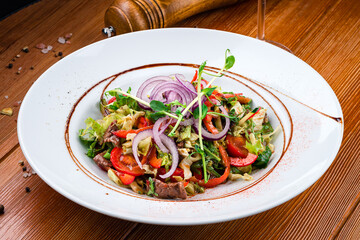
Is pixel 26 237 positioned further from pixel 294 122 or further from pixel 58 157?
pixel 294 122

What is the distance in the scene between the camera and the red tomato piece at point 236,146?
2475 millimetres

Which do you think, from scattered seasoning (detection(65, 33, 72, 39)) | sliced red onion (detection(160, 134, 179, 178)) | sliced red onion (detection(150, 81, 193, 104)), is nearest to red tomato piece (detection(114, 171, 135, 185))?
sliced red onion (detection(160, 134, 179, 178))

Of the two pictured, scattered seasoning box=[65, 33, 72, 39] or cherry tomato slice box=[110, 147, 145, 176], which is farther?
scattered seasoning box=[65, 33, 72, 39]

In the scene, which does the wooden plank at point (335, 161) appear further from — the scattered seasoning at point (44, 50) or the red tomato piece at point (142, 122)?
the scattered seasoning at point (44, 50)

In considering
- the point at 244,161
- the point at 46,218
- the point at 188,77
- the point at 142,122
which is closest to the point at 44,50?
the point at 188,77

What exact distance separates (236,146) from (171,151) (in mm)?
411

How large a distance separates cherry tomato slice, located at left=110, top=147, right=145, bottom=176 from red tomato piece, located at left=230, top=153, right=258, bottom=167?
0.53 meters

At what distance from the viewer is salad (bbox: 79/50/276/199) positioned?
233cm

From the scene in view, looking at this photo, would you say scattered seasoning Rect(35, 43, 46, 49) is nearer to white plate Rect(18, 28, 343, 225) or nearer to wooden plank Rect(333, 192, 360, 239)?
white plate Rect(18, 28, 343, 225)

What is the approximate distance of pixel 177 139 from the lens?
2.42m

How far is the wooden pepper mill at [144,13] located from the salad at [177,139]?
0.87 metres

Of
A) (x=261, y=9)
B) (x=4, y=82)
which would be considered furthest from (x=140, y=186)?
(x=261, y=9)

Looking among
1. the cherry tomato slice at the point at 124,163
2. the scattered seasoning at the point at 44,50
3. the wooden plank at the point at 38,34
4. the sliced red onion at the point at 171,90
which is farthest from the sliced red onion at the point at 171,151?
the scattered seasoning at the point at 44,50

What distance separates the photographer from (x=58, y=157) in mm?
2275
